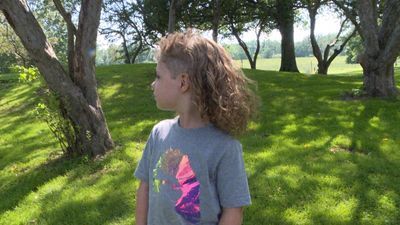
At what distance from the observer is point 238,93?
6.89 feet

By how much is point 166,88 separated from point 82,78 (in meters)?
4.68

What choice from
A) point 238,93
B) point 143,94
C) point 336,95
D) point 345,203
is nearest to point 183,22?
point 143,94

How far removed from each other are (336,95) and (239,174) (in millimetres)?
9819

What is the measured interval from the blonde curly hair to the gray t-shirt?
0.30 feet

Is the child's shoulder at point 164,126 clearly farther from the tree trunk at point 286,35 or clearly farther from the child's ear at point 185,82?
the tree trunk at point 286,35

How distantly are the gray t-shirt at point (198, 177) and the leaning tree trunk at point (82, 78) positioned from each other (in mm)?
4450

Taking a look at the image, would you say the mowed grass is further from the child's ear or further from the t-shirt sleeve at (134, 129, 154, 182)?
the child's ear

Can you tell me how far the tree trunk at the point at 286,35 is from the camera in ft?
72.2

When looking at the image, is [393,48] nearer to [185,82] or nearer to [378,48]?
[378,48]

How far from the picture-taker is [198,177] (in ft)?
6.75

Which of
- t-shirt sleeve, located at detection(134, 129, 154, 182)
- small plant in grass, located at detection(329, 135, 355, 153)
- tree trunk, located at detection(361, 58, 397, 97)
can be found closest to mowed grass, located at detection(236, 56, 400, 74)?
tree trunk, located at detection(361, 58, 397, 97)

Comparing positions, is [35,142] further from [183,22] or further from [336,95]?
[183,22]

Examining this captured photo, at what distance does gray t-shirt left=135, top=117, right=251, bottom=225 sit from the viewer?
2.04 meters

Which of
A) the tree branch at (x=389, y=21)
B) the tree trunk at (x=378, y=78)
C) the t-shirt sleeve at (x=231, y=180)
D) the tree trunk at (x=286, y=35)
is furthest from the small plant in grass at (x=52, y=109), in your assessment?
the tree trunk at (x=286, y=35)
